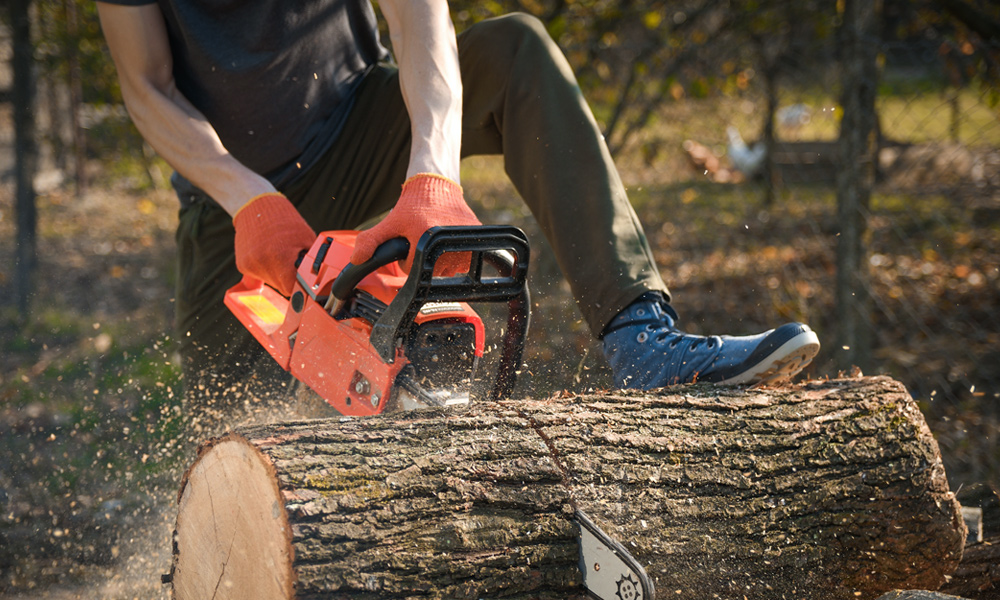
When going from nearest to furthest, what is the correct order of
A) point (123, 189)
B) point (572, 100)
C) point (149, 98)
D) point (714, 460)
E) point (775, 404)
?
point (714, 460), point (775, 404), point (572, 100), point (149, 98), point (123, 189)

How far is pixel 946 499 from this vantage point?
1.86m

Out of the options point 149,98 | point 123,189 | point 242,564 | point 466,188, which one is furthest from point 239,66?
point 123,189

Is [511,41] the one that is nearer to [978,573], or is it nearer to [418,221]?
[418,221]

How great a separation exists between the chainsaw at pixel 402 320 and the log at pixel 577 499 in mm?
164

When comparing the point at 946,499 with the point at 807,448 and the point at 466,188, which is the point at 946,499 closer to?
the point at 807,448

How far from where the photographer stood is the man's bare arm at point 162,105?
225 cm

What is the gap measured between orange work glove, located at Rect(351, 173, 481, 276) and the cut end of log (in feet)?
1.69

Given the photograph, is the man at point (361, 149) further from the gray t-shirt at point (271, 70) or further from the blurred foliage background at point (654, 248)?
the blurred foliage background at point (654, 248)

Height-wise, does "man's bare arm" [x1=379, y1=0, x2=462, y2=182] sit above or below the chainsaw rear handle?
above

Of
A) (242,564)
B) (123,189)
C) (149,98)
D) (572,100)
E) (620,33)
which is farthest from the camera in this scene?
(123,189)

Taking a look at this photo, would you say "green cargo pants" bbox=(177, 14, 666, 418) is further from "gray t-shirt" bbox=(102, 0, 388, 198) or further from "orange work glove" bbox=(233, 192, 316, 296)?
"orange work glove" bbox=(233, 192, 316, 296)

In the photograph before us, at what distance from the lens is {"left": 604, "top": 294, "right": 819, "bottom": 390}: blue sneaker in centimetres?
186

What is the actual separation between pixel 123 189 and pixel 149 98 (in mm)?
6000

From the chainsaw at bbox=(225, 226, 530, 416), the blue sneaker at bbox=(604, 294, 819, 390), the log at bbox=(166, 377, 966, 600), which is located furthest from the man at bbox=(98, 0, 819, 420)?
the log at bbox=(166, 377, 966, 600)
